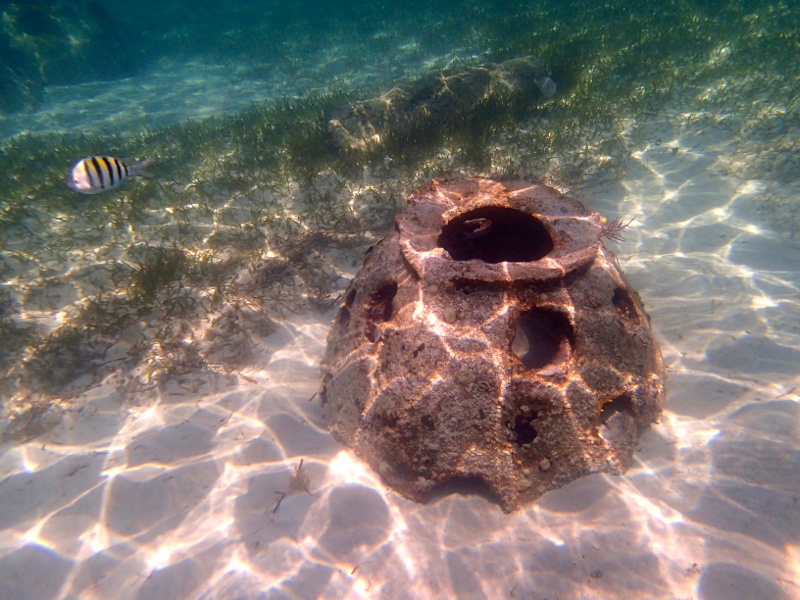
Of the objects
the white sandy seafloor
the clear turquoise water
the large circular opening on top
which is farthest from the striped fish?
the large circular opening on top

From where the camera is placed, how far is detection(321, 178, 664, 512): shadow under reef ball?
8.83 ft

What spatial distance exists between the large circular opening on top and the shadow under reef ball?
20cm

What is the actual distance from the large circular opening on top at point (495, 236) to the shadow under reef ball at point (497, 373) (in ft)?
0.65

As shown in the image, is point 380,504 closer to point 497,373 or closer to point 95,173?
point 497,373

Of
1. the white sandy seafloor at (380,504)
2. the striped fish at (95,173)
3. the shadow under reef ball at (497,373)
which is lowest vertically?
the white sandy seafloor at (380,504)

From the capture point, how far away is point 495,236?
3.90m

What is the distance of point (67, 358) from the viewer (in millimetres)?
4438

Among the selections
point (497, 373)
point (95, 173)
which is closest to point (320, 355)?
point (497, 373)

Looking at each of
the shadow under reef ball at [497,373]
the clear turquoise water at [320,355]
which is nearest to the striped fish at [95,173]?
the clear turquoise water at [320,355]

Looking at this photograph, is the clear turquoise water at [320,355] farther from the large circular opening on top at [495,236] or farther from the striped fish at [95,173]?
the large circular opening on top at [495,236]

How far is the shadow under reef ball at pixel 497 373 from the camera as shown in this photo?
2.69 metres

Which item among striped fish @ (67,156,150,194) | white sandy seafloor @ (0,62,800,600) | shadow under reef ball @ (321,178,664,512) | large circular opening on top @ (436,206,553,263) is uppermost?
striped fish @ (67,156,150,194)

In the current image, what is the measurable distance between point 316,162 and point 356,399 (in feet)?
16.8

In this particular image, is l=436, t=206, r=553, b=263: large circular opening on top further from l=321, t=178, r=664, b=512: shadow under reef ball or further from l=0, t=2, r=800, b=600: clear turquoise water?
l=0, t=2, r=800, b=600: clear turquoise water
